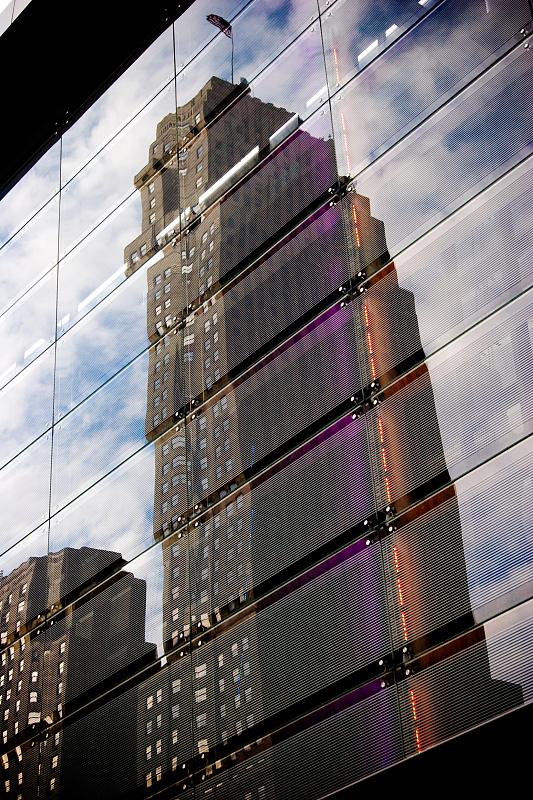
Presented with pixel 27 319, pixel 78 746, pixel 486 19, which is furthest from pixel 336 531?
pixel 27 319

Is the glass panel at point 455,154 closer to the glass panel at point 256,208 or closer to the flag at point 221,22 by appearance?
the glass panel at point 256,208

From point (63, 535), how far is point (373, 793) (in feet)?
17.7

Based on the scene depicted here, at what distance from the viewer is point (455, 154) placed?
8531 mm

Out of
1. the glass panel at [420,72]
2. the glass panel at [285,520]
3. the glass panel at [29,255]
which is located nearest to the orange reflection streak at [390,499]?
the glass panel at [285,520]

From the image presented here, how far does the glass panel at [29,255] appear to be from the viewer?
12242 millimetres

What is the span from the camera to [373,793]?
588 centimetres

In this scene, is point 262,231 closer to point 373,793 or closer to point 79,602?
point 79,602

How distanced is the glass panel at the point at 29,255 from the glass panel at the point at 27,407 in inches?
38.1

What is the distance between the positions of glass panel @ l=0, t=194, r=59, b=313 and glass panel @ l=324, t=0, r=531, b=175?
371 centimetres

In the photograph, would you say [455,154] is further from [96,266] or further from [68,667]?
[68,667]

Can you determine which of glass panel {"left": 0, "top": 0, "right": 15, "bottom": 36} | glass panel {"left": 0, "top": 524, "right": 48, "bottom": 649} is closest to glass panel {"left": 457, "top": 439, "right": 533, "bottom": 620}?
glass panel {"left": 0, "top": 524, "right": 48, "bottom": 649}

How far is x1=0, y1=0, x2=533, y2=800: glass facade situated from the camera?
7.52 metres

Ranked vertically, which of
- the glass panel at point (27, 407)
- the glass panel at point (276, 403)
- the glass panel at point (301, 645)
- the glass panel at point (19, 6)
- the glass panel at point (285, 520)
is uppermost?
the glass panel at point (19, 6)

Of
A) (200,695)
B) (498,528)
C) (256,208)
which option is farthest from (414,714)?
(256,208)
